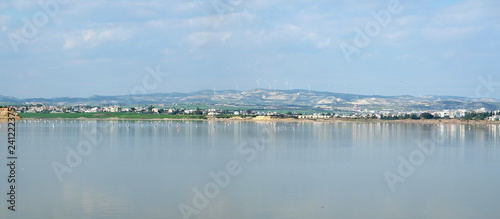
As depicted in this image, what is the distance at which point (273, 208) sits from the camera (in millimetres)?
13156

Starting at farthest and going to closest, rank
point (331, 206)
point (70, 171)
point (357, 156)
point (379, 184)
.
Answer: point (357, 156) → point (70, 171) → point (379, 184) → point (331, 206)

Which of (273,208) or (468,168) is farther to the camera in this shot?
(468,168)

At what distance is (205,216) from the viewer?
12422 mm

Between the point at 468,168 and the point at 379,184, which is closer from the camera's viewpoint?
the point at 379,184

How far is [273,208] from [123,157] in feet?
41.4

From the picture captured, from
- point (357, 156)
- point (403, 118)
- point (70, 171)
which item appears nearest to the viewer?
point (70, 171)

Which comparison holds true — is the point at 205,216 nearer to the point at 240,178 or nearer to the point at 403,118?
the point at 240,178

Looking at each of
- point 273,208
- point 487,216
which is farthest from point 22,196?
point 487,216

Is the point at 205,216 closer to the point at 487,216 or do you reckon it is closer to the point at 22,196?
the point at 22,196

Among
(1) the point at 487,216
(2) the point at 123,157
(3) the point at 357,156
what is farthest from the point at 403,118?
(1) the point at 487,216

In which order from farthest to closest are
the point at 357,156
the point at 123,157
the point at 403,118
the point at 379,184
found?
the point at 403,118 < the point at 357,156 < the point at 123,157 < the point at 379,184

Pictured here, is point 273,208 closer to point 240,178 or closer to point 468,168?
point 240,178

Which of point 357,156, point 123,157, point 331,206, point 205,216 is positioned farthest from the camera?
point 357,156

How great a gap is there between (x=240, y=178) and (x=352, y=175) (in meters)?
4.16
